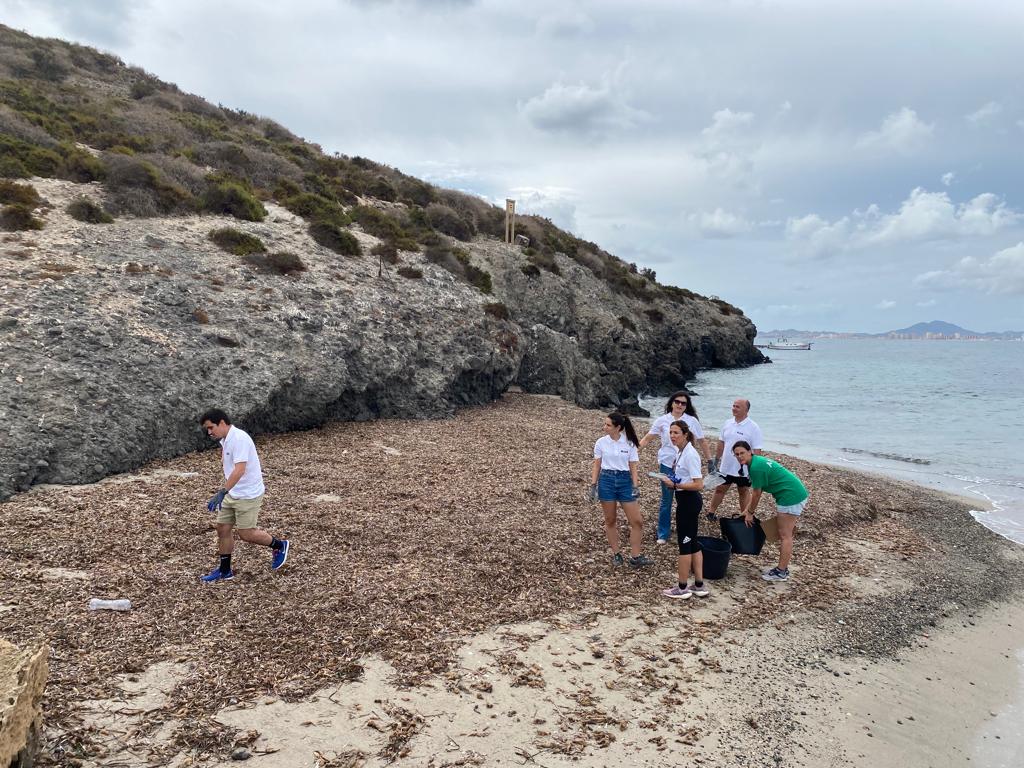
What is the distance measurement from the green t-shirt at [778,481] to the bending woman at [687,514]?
83 cm

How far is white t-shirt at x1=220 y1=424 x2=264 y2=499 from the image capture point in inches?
258

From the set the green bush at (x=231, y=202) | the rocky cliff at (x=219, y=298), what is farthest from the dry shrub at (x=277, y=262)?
the green bush at (x=231, y=202)

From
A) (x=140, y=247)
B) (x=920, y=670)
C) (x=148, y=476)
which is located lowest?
(x=920, y=670)

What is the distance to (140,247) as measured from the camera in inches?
594

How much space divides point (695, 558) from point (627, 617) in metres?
1.23

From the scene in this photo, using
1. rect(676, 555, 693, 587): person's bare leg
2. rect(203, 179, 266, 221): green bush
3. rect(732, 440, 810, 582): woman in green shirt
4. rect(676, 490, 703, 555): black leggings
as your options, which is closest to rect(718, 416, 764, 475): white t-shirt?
rect(732, 440, 810, 582): woman in green shirt

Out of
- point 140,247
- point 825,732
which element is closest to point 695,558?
point 825,732

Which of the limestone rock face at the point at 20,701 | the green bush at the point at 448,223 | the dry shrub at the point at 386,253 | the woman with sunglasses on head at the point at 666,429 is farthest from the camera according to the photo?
the green bush at the point at 448,223

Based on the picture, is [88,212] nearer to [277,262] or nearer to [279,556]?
[277,262]

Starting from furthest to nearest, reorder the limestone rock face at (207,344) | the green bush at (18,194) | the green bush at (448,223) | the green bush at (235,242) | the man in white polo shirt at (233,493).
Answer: the green bush at (448,223) → the green bush at (235,242) → the green bush at (18,194) → the limestone rock face at (207,344) → the man in white polo shirt at (233,493)

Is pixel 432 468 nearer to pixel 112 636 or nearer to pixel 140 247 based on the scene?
pixel 112 636

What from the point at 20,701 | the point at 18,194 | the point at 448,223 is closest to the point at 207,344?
the point at 18,194

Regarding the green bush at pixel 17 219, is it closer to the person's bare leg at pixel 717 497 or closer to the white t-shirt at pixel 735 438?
the white t-shirt at pixel 735 438

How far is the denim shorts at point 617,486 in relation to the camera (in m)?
7.50
